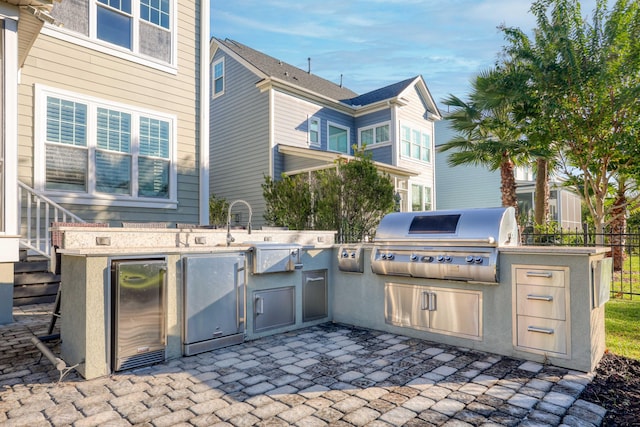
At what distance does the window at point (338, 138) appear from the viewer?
1524 centimetres

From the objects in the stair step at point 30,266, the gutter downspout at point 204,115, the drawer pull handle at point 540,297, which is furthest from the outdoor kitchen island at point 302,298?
the gutter downspout at point 204,115

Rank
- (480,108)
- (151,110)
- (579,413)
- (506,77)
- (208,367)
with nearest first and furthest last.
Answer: (579,413)
(208,367)
(151,110)
(506,77)
(480,108)

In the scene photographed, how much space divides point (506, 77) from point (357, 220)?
567cm

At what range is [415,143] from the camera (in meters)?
16.4

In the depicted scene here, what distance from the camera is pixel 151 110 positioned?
26.1 feet

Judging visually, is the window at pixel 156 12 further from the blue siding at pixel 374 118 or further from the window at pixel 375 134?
the blue siding at pixel 374 118

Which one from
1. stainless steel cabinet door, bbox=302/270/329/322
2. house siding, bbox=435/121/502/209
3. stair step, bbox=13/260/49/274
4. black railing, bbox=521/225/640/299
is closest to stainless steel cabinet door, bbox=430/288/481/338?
stainless steel cabinet door, bbox=302/270/329/322

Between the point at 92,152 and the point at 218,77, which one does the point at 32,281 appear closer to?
the point at 92,152

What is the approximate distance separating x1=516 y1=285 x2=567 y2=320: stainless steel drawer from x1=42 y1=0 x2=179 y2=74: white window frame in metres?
7.84

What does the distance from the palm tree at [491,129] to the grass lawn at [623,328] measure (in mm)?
4544

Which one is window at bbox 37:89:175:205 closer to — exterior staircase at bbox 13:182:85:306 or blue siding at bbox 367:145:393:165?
exterior staircase at bbox 13:182:85:306

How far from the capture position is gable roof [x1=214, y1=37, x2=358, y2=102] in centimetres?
1400

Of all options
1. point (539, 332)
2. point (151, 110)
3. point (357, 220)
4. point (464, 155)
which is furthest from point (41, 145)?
point (464, 155)

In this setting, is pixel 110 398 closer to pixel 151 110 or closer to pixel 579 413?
pixel 579 413
